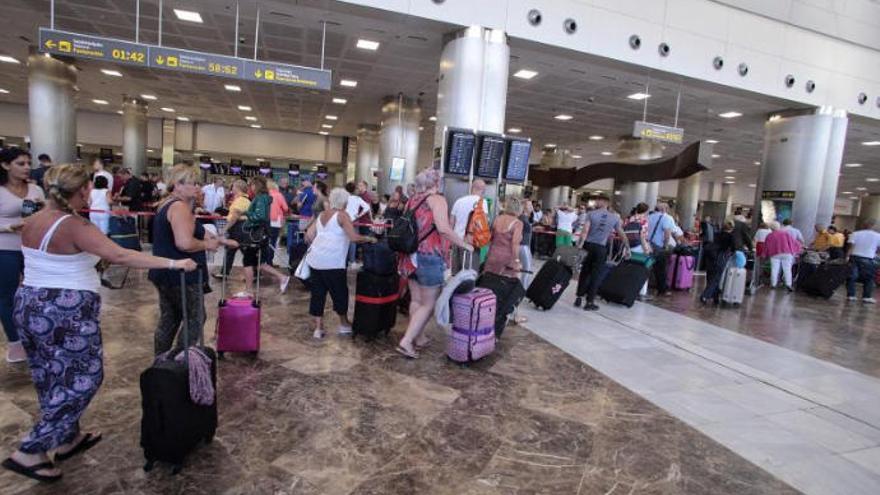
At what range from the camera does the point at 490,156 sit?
24.6 ft

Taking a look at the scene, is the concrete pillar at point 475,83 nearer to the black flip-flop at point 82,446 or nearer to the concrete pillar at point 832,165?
the black flip-flop at point 82,446

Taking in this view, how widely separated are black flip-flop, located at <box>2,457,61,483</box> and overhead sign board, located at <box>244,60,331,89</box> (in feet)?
24.6

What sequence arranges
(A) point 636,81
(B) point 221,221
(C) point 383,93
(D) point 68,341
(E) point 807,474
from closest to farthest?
(D) point 68,341 → (E) point 807,474 → (B) point 221,221 → (A) point 636,81 → (C) point 383,93

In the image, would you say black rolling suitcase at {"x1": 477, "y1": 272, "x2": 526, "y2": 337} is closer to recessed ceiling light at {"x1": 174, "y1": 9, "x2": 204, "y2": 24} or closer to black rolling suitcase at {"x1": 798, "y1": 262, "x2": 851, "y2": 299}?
recessed ceiling light at {"x1": 174, "y1": 9, "x2": 204, "y2": 24}

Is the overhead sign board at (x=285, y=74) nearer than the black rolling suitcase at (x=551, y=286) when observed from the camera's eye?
No

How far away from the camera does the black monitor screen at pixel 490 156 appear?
7414 mm

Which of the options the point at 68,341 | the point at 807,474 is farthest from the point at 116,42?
the point at 807,474

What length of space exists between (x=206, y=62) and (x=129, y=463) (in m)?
7.62

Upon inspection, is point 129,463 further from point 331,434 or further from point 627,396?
point 627,396

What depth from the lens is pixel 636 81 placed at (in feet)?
37.6

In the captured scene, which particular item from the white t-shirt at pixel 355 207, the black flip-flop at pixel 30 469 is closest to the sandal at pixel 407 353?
the black flip-flop at pixel 30 469

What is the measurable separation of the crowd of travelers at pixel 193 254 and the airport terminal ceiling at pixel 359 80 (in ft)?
10.1

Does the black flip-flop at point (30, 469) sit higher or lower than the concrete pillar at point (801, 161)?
lower

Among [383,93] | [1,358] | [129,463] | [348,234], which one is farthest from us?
[383,93]
